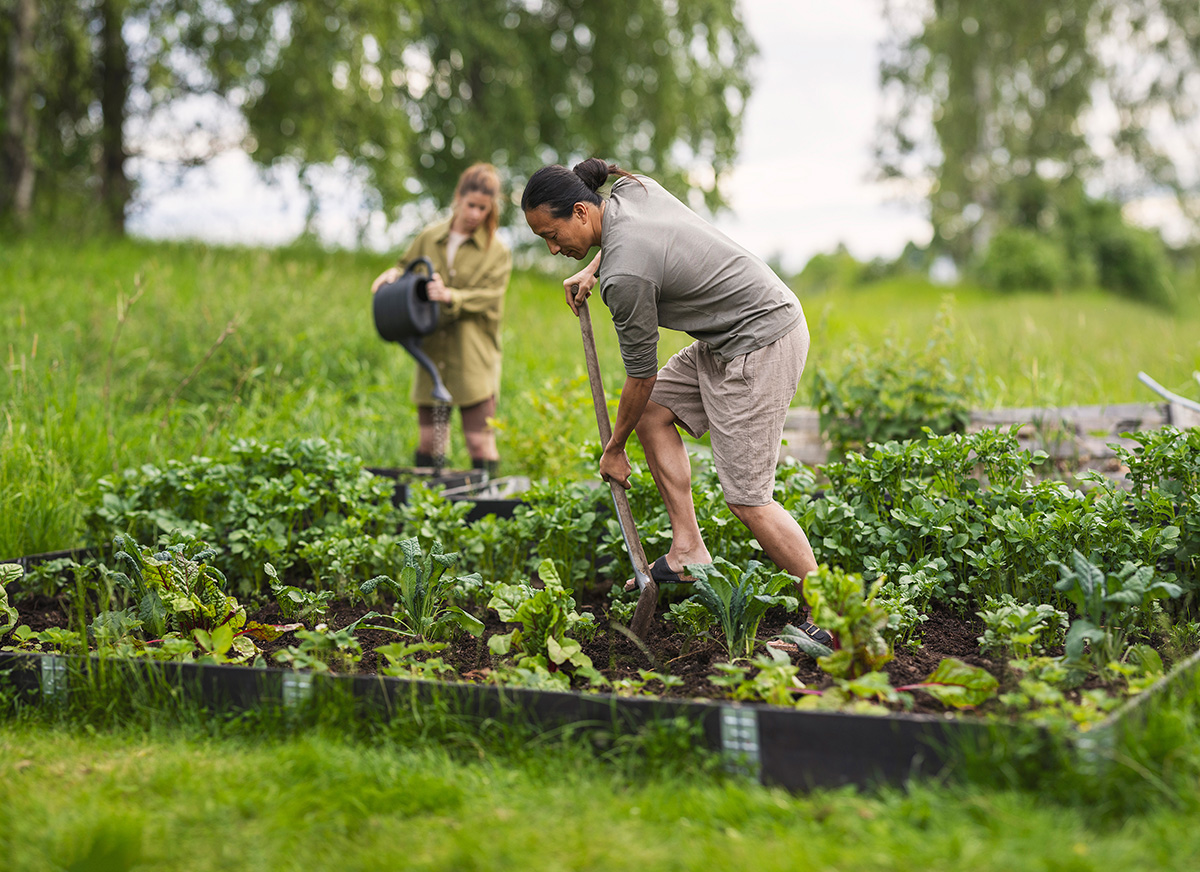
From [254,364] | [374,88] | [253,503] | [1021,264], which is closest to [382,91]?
[374,88]

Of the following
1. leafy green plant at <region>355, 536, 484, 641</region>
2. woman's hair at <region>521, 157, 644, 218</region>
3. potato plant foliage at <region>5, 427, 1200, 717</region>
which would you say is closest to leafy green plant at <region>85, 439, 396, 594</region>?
potato plant foliage at <region>5, 427, 1200, 717</region>

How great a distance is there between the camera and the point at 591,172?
2973 mm

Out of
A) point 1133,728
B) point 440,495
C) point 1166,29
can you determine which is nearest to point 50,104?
point 440,495

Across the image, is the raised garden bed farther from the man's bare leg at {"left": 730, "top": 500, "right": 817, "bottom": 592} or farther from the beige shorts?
the beige shorts

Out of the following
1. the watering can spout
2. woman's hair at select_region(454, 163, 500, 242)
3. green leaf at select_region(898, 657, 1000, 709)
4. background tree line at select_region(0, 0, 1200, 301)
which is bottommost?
green leaf at select_region(898, 657, 1000, 709)

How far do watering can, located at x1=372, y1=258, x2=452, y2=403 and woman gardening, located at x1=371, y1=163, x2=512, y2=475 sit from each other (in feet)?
0.36

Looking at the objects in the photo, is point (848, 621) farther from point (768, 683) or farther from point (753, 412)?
point (753, 412)

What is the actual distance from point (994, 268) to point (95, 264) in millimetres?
16366

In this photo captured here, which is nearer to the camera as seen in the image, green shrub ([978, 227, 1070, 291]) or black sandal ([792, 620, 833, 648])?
black sandal ([792, 620, 833, 648])

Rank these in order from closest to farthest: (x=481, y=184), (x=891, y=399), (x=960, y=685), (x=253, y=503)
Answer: (x=960, y=685) < (x=253, y=503) < (x=891, y=399) < (x=481, y=184)

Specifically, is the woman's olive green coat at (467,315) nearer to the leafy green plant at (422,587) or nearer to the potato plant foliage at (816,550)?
the potato plant foliage at (816,550)

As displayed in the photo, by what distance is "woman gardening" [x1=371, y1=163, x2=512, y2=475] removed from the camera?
4.97m

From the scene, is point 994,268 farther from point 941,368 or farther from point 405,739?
point 405,739

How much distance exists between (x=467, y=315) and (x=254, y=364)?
2.41 m
